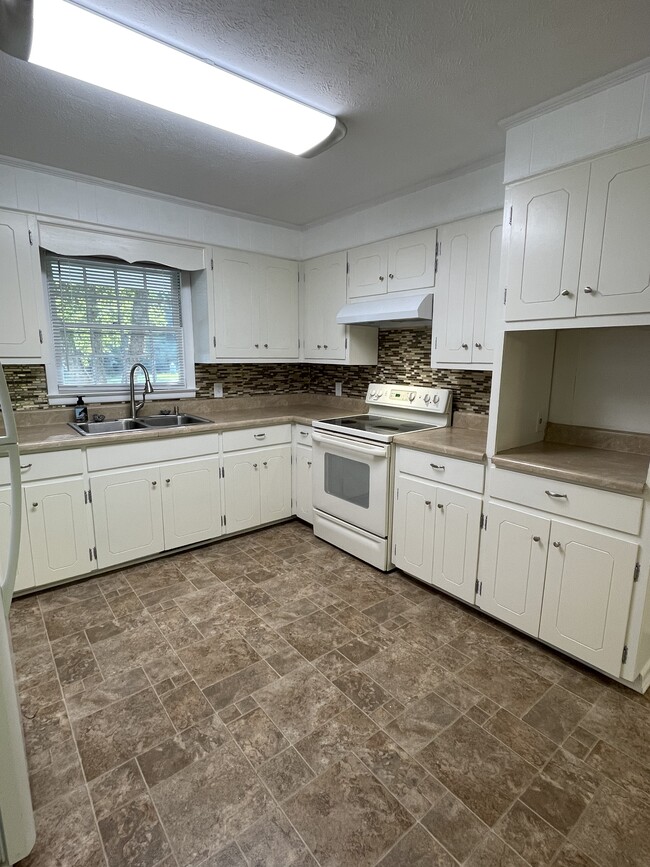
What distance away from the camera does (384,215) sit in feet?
9.57

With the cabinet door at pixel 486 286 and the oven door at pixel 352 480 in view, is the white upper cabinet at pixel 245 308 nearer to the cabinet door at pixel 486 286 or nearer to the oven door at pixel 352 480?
the oven door at pixel 352 480

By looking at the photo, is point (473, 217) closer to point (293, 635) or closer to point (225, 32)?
point (225, 32)

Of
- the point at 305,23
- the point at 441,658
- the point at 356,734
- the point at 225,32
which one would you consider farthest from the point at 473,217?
the point at 356,734

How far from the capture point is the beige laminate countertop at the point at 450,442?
7.24ft

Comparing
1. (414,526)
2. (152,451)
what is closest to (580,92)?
(414,526)

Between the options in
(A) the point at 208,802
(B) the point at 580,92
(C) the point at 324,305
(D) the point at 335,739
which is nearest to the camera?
(A) the point at 208,802

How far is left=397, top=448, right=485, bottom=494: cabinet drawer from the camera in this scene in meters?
2.19

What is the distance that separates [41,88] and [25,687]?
2.38 metres

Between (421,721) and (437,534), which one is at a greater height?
(437,534)

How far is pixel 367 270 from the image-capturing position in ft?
10.1

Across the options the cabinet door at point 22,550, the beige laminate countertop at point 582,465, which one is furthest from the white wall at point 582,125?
the cabinet door at point 22,550

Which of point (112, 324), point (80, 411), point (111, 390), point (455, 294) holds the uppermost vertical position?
point (455, 294)

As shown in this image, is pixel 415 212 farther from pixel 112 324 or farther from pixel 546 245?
pixel 112 324

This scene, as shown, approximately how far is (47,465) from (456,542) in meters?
2.26
